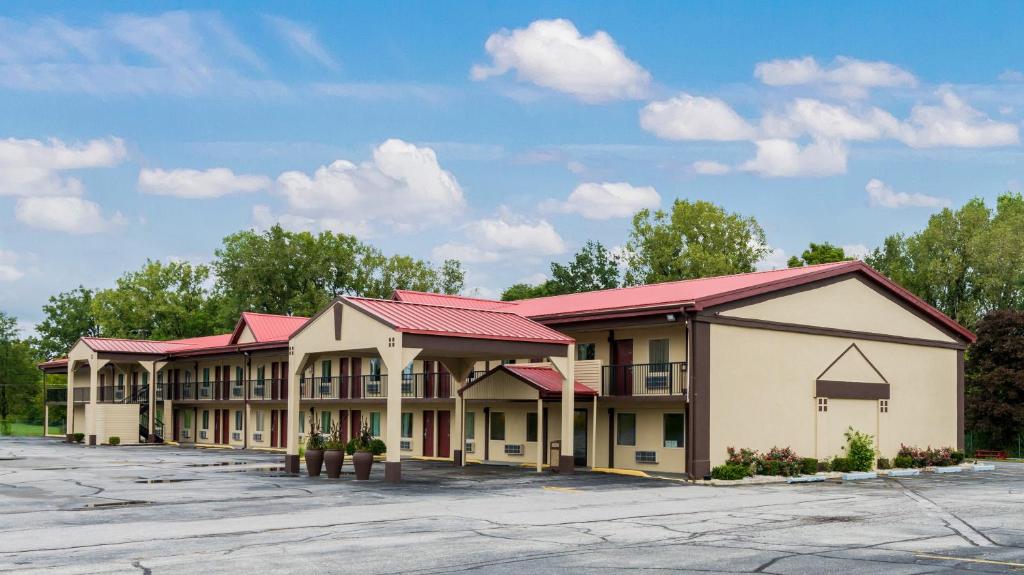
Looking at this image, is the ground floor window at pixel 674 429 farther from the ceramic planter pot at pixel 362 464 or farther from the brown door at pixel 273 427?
the brown door at pixel 273 427

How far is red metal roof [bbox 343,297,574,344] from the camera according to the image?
107ft

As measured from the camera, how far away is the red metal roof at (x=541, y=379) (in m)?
37.1

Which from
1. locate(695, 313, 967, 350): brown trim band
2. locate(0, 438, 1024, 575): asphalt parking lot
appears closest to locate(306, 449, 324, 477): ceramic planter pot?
locate(0, 438, 1024, 575): asphalt parking lot

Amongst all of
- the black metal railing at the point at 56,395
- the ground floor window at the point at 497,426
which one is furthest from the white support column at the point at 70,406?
the ground floor window at the point at 497,426

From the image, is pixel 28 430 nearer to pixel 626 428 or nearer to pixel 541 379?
pixel 541 379

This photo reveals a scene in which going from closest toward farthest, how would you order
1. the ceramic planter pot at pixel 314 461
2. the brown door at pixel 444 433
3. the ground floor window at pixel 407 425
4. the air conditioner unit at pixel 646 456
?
1. the ceramic planter pot at pixel 314 461
2. the air conditioner unit at pixel 646 456
3. the brown door at pixel 444 433
4. the ground floor window at pixel 407 425

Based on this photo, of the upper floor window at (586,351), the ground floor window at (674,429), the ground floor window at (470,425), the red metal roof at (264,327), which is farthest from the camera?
the red metal roof at (264,327)

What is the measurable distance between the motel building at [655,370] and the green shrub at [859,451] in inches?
21.0

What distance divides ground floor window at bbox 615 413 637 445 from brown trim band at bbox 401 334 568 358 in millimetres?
4404

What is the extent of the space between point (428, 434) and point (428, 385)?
2.73 m

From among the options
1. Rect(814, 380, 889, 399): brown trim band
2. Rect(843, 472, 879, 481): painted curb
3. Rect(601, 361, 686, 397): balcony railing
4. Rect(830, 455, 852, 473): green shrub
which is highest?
Rect(601, 361, 686, 397): balcony railing

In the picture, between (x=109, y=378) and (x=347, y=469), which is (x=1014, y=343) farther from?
(x=109, y=378)

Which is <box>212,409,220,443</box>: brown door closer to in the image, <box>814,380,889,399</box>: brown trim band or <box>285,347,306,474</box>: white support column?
<box>285,347,306,474</box>: white support column

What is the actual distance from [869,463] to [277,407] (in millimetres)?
31527
